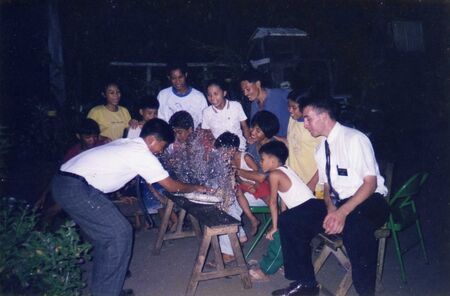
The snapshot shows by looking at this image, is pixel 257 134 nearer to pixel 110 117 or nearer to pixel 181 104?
pixel 181 104

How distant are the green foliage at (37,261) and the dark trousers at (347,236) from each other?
1926 mm

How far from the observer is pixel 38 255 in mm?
2830

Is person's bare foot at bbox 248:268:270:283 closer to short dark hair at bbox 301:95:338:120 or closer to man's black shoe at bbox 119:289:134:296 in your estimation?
man's black shoe at bbox 119:289:134:296

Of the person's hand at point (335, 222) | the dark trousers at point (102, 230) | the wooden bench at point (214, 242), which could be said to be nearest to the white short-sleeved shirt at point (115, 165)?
the dark trousers at point (102, 230)

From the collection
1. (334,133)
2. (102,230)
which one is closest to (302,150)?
(334,133)

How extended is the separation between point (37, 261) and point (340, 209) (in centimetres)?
252

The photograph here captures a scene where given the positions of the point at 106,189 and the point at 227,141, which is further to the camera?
the point at 227,141

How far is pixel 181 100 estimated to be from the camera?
226 inches

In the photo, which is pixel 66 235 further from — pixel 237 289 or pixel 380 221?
pixel 380 221

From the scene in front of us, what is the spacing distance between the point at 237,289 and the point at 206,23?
10378 mm

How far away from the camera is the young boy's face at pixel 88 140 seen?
5156 mm

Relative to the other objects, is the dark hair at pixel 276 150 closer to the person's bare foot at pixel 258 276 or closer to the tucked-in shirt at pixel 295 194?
the tucked-in shirt at pixel 295 194

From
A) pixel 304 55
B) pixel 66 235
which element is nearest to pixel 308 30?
pixel 304 55

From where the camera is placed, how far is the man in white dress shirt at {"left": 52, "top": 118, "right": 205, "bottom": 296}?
347cm
